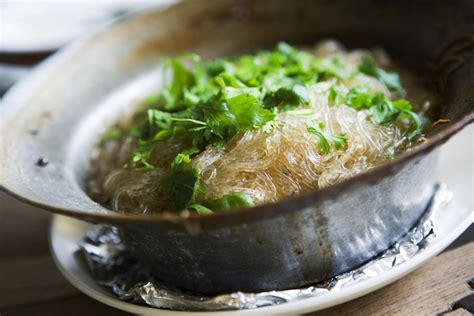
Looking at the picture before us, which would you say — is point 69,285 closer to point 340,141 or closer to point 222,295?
point 222,295

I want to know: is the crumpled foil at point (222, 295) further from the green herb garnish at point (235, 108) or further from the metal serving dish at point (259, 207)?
the green herb garnish at point (235, 108)

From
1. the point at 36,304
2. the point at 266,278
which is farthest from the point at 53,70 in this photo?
the point at 266,278

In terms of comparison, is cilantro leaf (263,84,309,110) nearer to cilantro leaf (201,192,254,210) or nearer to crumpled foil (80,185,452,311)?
cilantro leaf (201,192,254,210)

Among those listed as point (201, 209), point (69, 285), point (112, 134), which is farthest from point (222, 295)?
point (112, 134)

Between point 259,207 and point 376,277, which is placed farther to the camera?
point 376,277

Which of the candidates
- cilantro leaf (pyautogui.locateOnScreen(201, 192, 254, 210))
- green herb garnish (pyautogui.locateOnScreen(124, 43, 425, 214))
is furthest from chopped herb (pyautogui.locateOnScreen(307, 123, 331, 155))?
cilantro leaf (pyautogui.locateOnScreen(201, 192, 254, 210))
